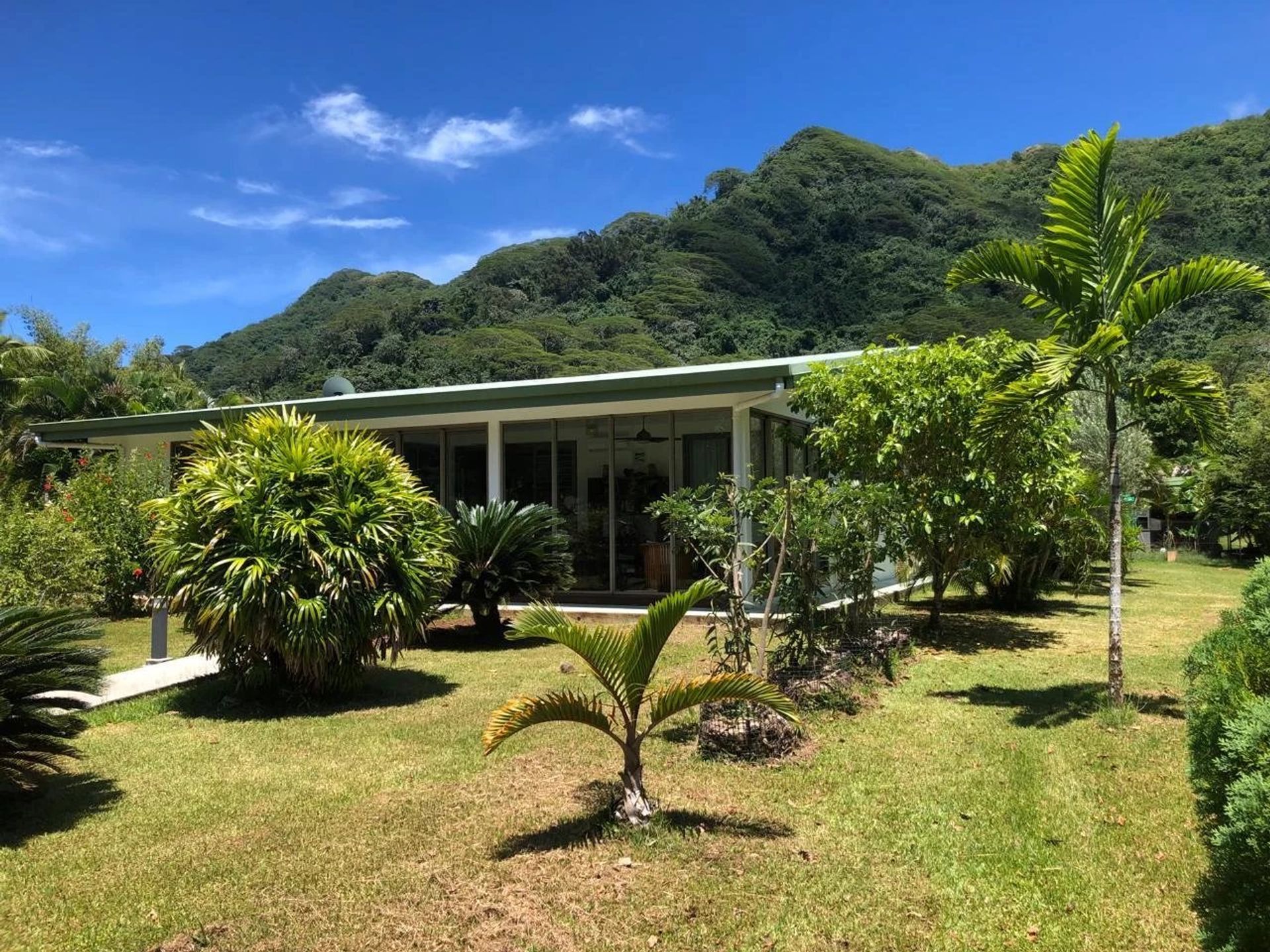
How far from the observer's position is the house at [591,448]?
37.6ft

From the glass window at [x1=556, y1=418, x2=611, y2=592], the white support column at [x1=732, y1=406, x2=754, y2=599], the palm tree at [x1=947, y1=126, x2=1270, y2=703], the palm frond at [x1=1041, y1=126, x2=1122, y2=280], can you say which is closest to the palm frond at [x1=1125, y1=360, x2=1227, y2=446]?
the palm tree at [x1=947, y1=126, x2=1270, y2=703]

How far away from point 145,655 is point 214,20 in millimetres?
10425

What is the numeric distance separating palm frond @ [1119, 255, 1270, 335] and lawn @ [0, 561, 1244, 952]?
9.98 feet

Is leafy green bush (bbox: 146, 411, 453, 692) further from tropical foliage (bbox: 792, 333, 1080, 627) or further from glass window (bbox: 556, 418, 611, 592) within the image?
tropical foliage (bbox: 792, 333, 1080, 627)

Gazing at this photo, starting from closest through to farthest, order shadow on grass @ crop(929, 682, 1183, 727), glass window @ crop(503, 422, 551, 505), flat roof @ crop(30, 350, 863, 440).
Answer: shadow on grass @ crop(929, 682, 1183, 727), flat roof @ crop(30, 350, 863, 440), glass window @ crop(503, 422, 551, 505)

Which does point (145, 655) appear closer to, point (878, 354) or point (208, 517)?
point (208, 517)

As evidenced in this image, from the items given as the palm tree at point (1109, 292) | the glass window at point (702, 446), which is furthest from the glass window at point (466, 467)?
the palm tree at point (1109, 292)

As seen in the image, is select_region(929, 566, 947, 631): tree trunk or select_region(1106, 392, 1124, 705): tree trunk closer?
select_region(1106, 392, 1124, 705): tree trunk

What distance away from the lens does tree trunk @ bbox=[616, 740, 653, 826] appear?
166 inches

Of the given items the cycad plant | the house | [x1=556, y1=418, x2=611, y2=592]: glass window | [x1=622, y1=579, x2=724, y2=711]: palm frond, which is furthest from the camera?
[x1=556, y1=418, x2=611, y2=592]: glass window

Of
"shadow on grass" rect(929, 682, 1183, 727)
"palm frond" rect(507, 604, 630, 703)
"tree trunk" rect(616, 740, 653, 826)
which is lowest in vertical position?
"shadow on grass" rect(929, 682, 1183, 727)

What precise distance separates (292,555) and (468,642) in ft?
13.1

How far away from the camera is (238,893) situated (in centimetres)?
369

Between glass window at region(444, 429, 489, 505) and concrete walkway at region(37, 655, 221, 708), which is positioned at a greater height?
glass window at region(444, 429, 489, 505)
